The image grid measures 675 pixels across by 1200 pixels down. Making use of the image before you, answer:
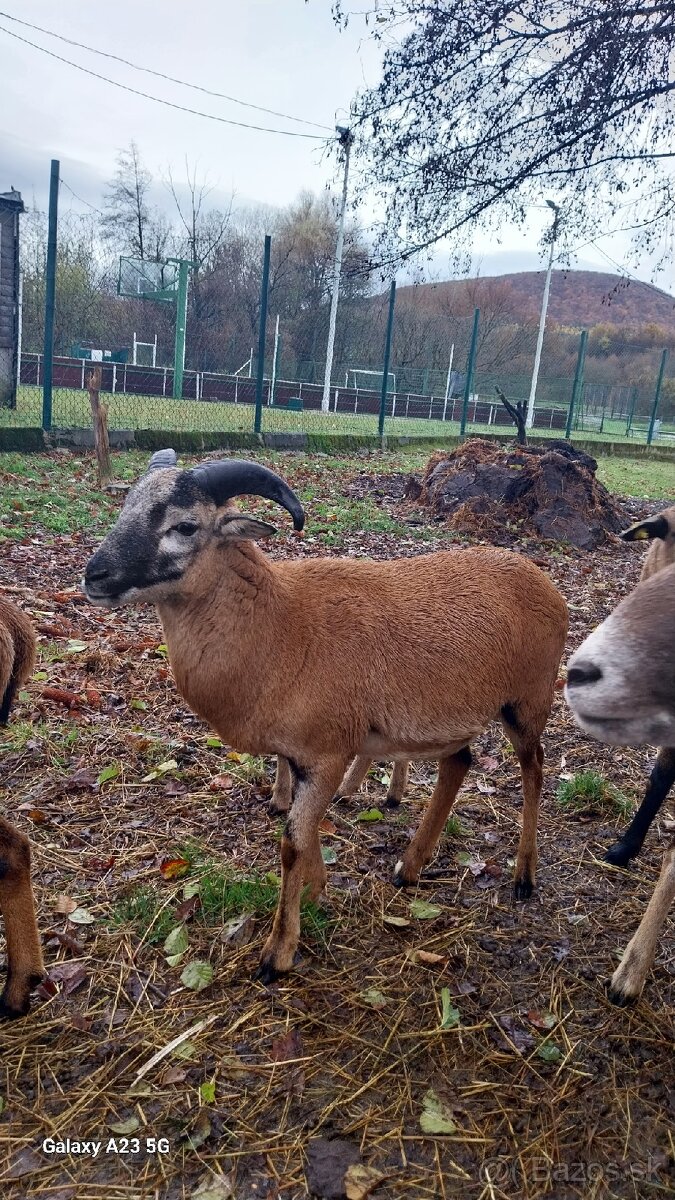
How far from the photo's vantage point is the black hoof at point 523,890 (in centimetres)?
330

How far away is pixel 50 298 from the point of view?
1195 cm

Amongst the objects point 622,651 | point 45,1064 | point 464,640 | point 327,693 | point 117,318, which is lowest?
point 45,1064

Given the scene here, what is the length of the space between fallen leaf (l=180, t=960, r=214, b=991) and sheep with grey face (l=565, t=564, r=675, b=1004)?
167 centimetres

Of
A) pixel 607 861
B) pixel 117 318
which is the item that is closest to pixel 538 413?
pixel 117 318

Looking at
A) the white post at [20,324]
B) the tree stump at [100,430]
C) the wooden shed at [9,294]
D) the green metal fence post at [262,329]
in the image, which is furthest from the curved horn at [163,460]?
the white post at [20,324]

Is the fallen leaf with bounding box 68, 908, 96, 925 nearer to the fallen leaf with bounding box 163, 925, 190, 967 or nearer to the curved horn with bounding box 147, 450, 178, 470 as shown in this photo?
the fallen leaf with bounding box 163, 925, 190, 967

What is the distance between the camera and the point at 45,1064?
7.87ft

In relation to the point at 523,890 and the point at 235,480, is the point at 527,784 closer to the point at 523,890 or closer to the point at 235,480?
the point at 523,890

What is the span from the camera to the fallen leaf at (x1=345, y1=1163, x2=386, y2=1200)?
6.66 ft

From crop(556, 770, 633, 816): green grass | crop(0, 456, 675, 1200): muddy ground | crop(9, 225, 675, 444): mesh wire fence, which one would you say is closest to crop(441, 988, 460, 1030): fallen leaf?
crop(0, 456, 675, 1200): muddy ground

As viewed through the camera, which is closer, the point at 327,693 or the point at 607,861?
the point at 327,693

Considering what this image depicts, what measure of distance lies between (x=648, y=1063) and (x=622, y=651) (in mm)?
1499

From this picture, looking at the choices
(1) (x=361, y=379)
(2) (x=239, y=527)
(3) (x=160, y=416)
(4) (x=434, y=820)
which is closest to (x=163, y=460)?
(2) (x=239, y=527)

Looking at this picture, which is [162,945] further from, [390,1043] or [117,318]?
[117,318]
